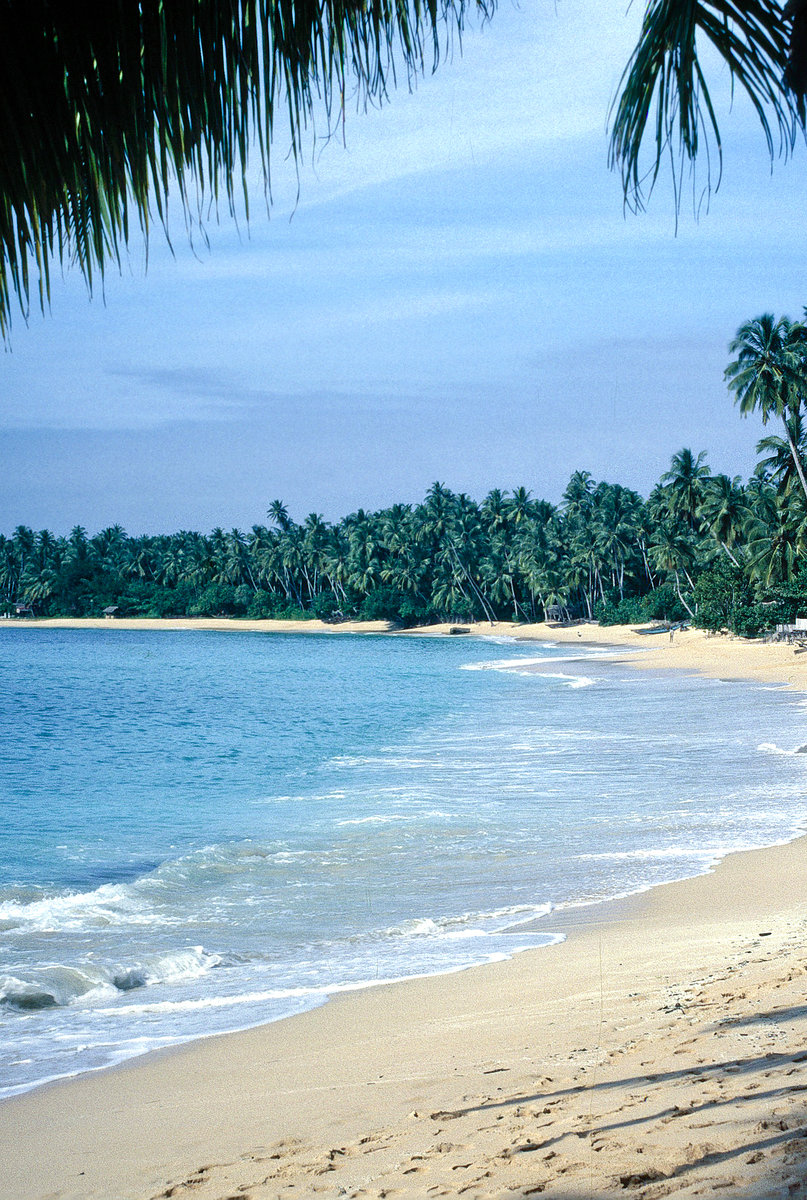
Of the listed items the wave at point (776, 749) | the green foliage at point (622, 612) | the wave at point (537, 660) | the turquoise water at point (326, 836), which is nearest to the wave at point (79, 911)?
the turquoise water at point (326, 836)

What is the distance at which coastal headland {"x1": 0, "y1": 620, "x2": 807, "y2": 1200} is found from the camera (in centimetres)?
329

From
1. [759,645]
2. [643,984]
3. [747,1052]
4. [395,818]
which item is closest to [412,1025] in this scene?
[643,984]

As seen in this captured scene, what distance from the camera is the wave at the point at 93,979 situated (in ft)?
25.8

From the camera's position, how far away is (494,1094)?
4.48 m

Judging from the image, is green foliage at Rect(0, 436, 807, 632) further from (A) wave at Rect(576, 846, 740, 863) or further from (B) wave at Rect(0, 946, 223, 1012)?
(B) wave at Rect(0, 946, 223, 1012)

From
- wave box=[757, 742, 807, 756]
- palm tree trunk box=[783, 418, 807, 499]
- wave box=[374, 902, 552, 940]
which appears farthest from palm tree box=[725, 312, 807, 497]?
wave box=[374, 902, 552, 940]

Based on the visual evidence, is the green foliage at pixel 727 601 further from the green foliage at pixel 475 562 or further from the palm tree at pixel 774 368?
the palm tree at pixel 774 368

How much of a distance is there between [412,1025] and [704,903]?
4001mm

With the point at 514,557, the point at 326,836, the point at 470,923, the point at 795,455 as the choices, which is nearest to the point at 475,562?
the point at 514,557

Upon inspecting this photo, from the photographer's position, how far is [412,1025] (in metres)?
6.36

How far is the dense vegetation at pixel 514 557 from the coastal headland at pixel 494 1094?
38.6 metres

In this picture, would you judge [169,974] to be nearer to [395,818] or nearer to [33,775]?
→ [395,818]

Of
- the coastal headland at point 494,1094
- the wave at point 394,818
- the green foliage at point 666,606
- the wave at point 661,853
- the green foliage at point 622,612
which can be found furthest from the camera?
the green foliage at point 622,612

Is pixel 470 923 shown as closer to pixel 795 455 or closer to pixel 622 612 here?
pixel 795 455
